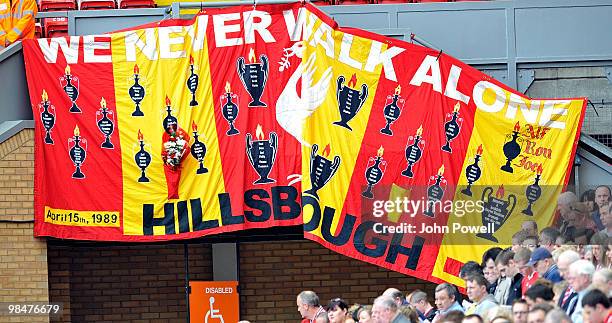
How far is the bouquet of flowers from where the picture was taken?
17641mm

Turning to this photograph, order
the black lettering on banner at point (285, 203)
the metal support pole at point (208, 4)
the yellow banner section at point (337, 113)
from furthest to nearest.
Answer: the metal support pole at point (208, 4)
the black lettering on banner at point (285, 203)
the yellow banner section at point (337, 113)

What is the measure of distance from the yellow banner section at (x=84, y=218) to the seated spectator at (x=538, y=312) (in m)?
8.84

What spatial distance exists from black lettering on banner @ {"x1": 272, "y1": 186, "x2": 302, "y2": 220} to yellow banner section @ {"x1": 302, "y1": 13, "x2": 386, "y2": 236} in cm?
26

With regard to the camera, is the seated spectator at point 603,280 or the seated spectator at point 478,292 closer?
the seated spectator at point 603,280

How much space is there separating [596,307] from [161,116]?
913 cm

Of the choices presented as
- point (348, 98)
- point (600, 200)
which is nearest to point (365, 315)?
point (600, 200)

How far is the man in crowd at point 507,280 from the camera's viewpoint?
13.5 meters

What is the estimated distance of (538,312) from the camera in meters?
9.94

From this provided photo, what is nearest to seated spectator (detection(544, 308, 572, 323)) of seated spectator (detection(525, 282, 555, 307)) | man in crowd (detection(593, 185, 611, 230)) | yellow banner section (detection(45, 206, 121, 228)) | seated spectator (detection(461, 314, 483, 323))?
seated spectator (detection(461, 314, 483, 323))

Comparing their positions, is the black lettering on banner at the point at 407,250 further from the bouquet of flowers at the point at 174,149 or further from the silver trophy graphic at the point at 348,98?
the bouquet of flowers at the point at 174,149

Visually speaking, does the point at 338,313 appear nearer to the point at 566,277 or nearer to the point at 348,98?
the point at 566,277

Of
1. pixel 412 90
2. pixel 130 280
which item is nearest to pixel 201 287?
pixel 130 280

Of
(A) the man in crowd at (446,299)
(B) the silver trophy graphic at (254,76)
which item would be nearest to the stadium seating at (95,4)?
(B) the silver trophy graphic at (254,76)

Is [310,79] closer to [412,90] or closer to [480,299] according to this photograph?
[412,90]
